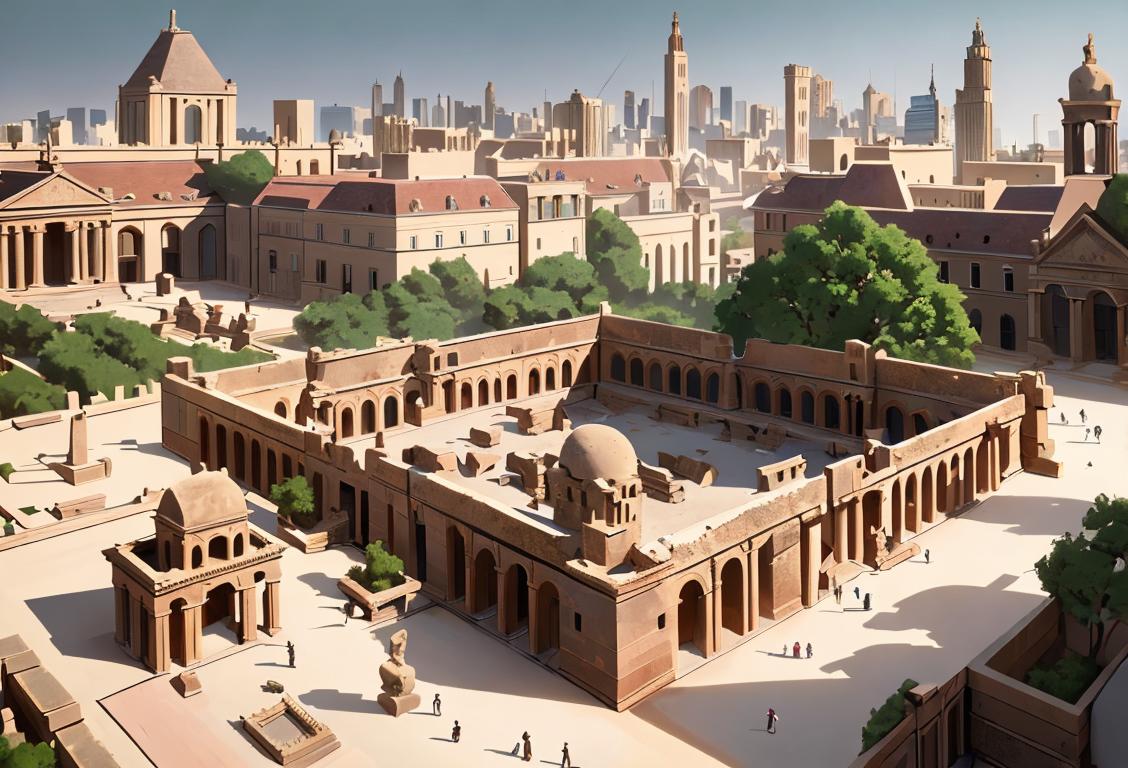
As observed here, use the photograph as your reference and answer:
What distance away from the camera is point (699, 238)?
12394 centimetres

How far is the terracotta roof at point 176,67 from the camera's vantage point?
132500mm

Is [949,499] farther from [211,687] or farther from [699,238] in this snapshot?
[699,238]

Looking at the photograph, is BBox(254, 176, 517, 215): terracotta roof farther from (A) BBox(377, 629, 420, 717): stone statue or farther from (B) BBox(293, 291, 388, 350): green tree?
(A) BBox(377, 629, 420, 717): stone statue

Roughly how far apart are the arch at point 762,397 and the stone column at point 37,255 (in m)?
64.4

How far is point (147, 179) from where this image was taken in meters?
115

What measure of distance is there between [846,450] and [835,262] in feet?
39.4

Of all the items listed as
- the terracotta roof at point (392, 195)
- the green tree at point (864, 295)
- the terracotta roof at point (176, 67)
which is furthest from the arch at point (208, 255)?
the green tree at point (864, 295)

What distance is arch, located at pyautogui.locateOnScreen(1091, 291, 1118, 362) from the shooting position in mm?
78500

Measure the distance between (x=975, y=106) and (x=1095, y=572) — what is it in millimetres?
120120

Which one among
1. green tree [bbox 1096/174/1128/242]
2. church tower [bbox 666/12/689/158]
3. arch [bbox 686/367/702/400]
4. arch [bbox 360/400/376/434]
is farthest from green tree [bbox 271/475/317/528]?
church tower [bbox 666/12/689/158]

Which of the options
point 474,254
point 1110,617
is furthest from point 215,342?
point 1110,617

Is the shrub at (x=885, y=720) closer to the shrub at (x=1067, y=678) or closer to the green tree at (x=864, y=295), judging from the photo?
the shrub at (x=1067, y=678)

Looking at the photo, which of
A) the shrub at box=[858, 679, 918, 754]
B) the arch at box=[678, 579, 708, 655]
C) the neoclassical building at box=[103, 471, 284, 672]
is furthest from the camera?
the arch at box=[678, 579, 708, 655]

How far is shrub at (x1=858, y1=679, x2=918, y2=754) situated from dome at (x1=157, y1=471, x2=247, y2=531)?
71.4 ft
